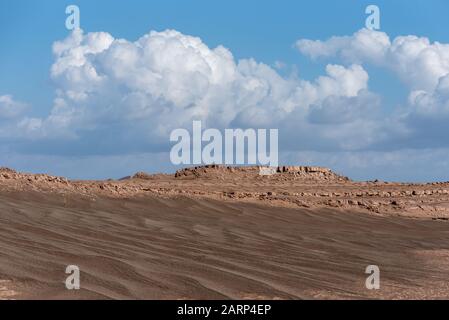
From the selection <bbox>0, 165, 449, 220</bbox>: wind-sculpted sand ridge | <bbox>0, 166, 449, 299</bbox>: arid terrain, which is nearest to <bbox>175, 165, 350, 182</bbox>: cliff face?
<bbox>0, 165, 449, 220</bbox>: wind-sculpted sand ridge

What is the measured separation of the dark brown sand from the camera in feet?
25.4

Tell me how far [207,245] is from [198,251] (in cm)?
81

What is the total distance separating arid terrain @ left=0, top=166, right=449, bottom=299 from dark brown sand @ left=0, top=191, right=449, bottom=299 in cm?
2

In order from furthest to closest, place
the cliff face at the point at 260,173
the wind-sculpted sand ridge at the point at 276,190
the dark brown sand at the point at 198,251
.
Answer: the cliff face at the point at 260,173 < the wind-sculpted sand ridge at the point at 276,190 < the dark brown sand at the point at 198,251

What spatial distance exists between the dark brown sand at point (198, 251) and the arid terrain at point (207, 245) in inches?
0.9

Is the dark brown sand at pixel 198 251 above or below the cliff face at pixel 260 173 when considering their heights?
below

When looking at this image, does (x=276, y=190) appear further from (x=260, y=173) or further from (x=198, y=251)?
(x=198, y=251)

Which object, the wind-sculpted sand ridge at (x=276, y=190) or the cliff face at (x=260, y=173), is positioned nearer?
the wind-sculpted sand ridge at (x=276, y=190)

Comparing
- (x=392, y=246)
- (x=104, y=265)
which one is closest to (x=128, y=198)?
(x=392, y=246)

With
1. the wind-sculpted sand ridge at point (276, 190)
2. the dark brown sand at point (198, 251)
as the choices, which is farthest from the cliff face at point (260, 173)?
the dark brown sand at point (198, 251)

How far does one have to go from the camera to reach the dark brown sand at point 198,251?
7.75m

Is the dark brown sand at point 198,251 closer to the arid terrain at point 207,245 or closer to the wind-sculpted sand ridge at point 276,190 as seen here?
the arid terrain at point 207,245

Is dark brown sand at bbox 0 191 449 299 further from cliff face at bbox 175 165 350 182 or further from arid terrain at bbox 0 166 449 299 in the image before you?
cliff face at bbox 175 165 350 182
